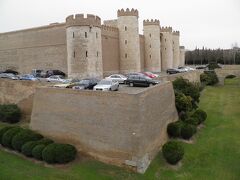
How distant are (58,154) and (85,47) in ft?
51.0

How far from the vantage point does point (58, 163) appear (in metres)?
20.8

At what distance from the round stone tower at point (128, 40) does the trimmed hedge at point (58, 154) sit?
2274cm

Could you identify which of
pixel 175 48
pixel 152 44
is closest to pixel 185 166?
pixel 152 44

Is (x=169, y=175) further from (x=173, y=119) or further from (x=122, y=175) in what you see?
(x=173, y=119)

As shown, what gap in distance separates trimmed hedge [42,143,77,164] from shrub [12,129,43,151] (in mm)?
2500

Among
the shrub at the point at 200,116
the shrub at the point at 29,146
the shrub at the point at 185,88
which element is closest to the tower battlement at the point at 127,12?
the shrub at the point at 185,88

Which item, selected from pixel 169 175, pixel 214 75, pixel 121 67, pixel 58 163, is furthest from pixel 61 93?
pixel 214 75

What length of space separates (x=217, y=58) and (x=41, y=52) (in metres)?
57.4

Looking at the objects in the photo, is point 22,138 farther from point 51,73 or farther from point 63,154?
point 51,73

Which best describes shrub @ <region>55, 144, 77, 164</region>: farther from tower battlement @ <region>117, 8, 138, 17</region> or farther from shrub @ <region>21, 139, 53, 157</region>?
tower battlement @ <region>117, 8, 138, 17</region>

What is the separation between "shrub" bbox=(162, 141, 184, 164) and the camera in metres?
21.0

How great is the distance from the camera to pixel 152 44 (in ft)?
164

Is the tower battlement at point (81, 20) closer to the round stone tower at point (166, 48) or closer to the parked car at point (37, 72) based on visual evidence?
the parked car at point (37, 72)

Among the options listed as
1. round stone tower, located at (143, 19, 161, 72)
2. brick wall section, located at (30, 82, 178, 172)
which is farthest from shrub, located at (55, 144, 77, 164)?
round stone tower, located at (143, 19, 161, 72)
